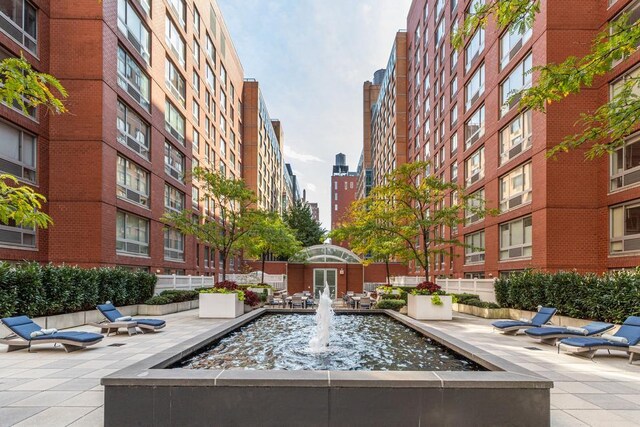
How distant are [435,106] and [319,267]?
63.5ft

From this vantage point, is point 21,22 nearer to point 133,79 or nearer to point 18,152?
point 18,152

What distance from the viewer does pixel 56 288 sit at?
12945mm

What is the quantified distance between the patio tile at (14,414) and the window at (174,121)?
23.1 m

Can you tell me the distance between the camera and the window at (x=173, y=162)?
2691cm

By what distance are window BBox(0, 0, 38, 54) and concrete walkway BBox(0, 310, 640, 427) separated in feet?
42.4

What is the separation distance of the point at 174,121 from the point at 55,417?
25669 mm

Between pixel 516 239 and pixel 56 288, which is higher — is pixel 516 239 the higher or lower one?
the higher one

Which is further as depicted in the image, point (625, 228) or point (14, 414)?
point (625, 228)

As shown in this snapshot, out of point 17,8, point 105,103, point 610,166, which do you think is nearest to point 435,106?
point 610,166

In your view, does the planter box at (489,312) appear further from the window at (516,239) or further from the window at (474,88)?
the window at (474,88)

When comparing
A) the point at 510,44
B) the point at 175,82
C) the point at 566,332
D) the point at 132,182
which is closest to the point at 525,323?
the point at 566,332

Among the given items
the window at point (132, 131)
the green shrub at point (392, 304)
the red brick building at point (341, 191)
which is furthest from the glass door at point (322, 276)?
the red brick building at point (341, 191)

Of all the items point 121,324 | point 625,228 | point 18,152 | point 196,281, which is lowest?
point 196,281

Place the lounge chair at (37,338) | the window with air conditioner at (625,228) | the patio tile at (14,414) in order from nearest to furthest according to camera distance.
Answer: the patio tile at (14,414) → the lounge chair at (37,338) → the window with air conditioner at (625,228)
